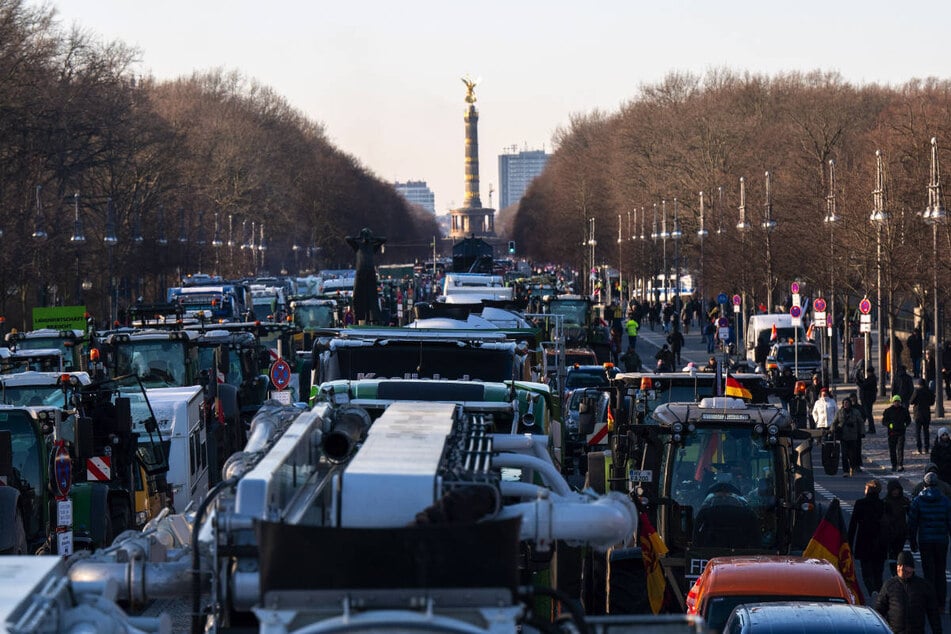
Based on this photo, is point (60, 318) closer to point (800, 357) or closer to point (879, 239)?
point (800, 357)

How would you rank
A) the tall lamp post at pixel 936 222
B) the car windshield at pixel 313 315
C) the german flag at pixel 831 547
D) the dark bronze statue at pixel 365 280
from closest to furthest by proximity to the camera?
the german flag at pixel 831 547 < the tall lamp post at pixel 936 222 < the dark bronze statue at pixel 365 280 < the car windshield at pixel 313 315

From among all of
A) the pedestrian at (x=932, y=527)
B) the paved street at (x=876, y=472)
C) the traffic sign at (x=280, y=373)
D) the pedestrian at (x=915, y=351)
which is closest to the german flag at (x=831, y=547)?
the paved street at (x=876, y=472)

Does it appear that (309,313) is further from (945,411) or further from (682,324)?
(682,324)

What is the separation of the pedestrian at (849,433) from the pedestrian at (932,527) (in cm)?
1045

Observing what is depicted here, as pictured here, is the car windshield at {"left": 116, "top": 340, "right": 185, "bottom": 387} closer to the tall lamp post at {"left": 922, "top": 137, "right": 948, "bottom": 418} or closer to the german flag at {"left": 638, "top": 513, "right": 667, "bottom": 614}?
the tall lamp post at {"left": 922, "top": 137, "right": 948, "bottom": 418}

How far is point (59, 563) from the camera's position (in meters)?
6.61

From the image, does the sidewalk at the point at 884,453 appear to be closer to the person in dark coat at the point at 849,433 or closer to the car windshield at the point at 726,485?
the person in dark coat at the point at 849,433

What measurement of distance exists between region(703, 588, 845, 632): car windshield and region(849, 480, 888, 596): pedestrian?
5506 mm

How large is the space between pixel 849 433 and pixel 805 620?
17455mm

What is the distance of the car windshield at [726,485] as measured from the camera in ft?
49.3

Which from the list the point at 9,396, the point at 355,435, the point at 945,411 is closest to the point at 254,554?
the point at 355,435

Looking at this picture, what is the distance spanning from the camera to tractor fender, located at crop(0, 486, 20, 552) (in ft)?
50.8

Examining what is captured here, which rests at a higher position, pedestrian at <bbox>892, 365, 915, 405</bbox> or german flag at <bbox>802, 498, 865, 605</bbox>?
german flag at <bbox>802, 498, 865, 605</bbox>

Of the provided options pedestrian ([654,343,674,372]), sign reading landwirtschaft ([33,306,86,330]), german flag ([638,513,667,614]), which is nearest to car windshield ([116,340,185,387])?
sign reading landwirtschaft ([33,306,86,330])
